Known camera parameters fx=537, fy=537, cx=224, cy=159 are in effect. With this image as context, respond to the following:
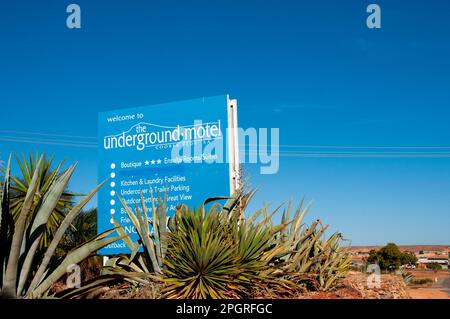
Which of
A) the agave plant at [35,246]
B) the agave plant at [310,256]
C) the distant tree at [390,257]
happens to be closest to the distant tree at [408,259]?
the distant tree at [390,257]

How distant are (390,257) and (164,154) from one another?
635 centimetres

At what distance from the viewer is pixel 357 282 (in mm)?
9117

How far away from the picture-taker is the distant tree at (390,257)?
13352 mm

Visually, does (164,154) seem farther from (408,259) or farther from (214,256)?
(408,259)

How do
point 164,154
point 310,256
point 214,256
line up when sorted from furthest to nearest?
point 164,154
point 310,256
point 214,256

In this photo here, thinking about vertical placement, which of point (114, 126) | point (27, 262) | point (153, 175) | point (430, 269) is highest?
point (114, 126)

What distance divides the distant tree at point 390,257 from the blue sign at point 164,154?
5.01m

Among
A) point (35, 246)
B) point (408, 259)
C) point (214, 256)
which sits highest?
point (35, 246)

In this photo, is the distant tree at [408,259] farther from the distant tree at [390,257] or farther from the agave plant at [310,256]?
the agave plant at [310,256]

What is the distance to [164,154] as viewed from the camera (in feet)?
38.9

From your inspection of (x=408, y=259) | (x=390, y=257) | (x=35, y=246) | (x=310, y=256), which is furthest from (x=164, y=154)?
(x=408, y=259)
